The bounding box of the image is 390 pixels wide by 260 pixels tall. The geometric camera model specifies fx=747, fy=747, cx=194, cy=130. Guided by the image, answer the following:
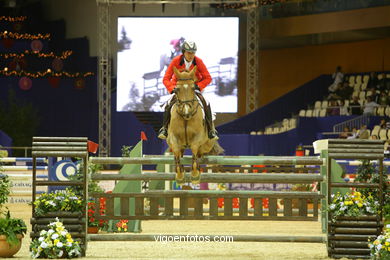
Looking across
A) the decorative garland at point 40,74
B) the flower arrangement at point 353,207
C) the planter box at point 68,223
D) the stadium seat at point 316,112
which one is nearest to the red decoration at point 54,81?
the decorative garland at point 40,74

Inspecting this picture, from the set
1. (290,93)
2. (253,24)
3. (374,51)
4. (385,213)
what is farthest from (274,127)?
(385,213)

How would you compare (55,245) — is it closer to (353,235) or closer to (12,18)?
(353,235)

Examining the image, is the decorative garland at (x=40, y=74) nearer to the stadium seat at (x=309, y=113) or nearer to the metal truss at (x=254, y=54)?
the metal truss at (x=254, y=54)

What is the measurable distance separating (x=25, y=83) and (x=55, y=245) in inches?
799

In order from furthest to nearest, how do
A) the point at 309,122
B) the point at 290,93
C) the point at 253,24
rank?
the point at 290,93
the point at 253,24
the point at 309,122

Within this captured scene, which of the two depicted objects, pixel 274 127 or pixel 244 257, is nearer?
pixel 244 257

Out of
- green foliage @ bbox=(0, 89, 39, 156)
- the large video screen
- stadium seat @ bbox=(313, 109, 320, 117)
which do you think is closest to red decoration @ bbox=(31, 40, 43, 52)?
green foliage @ bbox=(0, 89, 39, 156)

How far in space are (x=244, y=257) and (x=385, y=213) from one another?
59.7 inches

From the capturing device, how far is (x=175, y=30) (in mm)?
23297

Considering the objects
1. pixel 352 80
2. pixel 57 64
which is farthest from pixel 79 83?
pixel 352 80

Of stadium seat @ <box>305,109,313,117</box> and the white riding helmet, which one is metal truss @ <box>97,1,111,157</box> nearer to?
stadium seat @ <box>305,109,313,117</box>

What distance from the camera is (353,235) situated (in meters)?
7.34

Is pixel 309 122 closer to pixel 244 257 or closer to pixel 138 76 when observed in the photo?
pixel 138 76

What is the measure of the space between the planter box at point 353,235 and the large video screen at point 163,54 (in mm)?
15613
